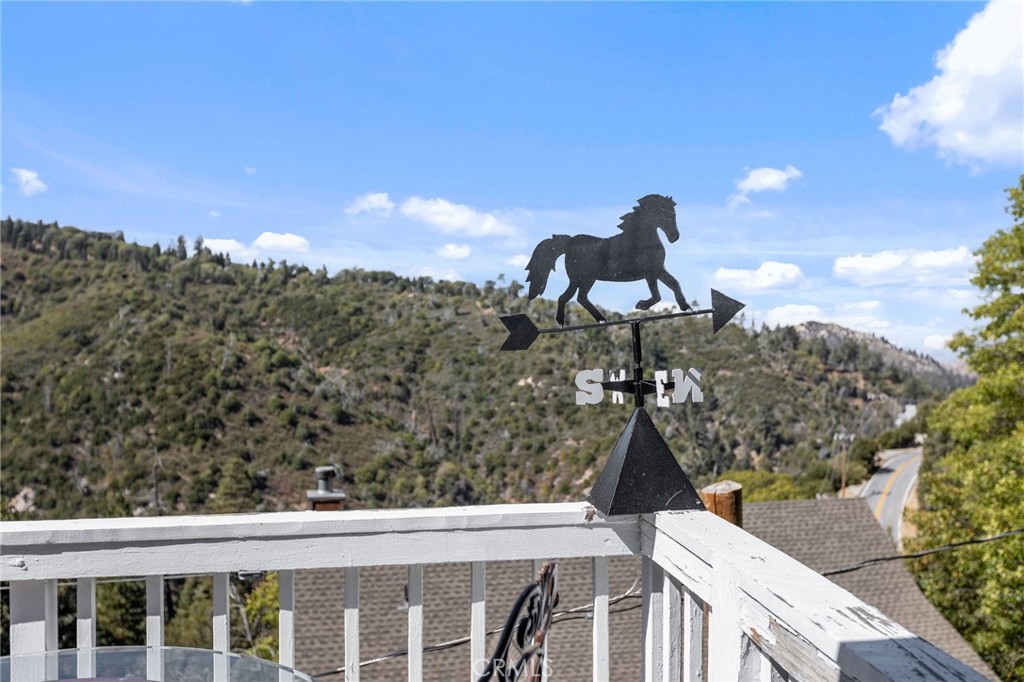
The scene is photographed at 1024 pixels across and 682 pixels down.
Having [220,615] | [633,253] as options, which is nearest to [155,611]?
[220,615]

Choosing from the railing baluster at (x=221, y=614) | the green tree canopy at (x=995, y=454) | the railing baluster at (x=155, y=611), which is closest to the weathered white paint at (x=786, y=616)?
the railing baluster at (x=221, y=614)

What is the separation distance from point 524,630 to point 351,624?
51 cm

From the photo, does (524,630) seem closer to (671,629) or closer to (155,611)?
(671,629)

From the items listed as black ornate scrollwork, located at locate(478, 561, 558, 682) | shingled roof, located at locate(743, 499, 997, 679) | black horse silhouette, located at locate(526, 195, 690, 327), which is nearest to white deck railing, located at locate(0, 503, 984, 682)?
black ornate scrollwork, located at locate(478, 561, 558, 682)

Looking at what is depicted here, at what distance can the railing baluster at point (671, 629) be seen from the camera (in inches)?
50.2

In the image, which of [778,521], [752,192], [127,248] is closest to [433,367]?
[127,248]

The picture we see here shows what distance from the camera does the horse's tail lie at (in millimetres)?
1569

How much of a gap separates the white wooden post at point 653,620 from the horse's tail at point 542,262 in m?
0.58

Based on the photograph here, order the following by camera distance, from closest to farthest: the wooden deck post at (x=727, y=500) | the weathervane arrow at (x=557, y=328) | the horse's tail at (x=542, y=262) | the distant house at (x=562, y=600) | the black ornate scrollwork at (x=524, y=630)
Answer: the black ornate scrollwork at (x=524, y=630), the weathervane arrow at (x=557, y=328), the horse's tail at (x=542, y=262), the wooden deck post at (x=727, y=500), the distant house at (x=562, y=600)

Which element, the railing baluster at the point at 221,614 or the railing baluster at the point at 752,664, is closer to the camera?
the railing baluster at the point at 752,664

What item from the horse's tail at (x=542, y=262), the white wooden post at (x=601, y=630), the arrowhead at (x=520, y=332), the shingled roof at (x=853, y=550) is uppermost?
the horse's tail at (x=542, y=262)

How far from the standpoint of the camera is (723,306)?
149cm

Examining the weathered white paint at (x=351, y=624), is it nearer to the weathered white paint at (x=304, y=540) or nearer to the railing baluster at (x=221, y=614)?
the weathered white paint at (x=304, y=540)

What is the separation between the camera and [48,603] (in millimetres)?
1253
